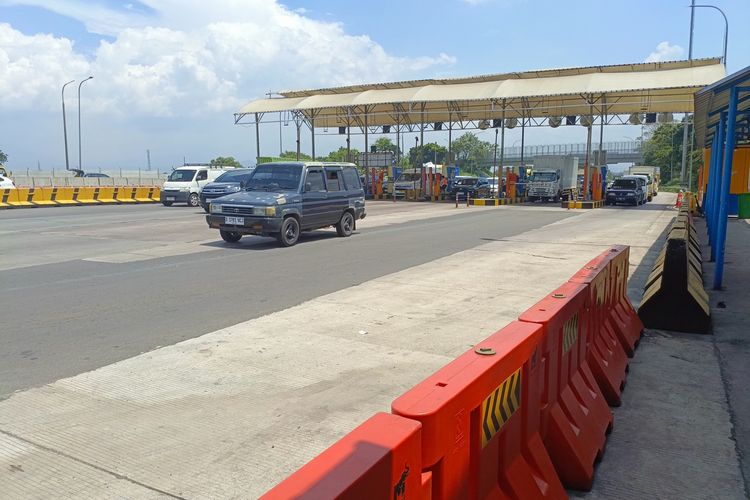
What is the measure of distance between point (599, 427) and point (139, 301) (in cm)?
600

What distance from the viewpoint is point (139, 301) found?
760 cm

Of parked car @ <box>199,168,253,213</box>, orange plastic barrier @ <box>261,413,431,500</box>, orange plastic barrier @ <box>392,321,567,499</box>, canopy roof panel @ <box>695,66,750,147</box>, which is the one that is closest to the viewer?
orange plastic barrier @ <box>261,413,431,500</box>

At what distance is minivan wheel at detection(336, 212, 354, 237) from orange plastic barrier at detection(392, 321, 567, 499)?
12.1 m

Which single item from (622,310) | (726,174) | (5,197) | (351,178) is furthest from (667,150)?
(622,310)

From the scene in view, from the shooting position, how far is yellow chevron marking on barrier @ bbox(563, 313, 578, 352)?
3.65 meters

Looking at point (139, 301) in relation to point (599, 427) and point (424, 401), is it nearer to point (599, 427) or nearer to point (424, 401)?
point (599, 427)

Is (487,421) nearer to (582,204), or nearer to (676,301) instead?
(676,301)

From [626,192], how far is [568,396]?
33262mm

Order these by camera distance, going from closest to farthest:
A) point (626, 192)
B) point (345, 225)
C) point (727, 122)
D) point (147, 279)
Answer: point (147, 279) → point (727, 122) → point (345, 225) → point (626, 192)

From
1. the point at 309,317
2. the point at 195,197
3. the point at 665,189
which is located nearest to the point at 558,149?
the point at 665,189

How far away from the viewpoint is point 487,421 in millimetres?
2428

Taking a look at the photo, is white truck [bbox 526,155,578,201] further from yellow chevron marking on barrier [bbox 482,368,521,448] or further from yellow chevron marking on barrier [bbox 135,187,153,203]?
yellow chevron marking on barrier [bbox 482,368,521,448]

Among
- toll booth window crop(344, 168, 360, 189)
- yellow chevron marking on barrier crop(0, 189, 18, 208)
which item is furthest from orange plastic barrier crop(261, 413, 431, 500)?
yellow chevron marking on barrier crop(0, 189, 18, 208)

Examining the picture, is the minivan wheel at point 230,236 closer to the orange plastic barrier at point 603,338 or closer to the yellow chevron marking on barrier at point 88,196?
the orange plastic barrier at point 603,338
